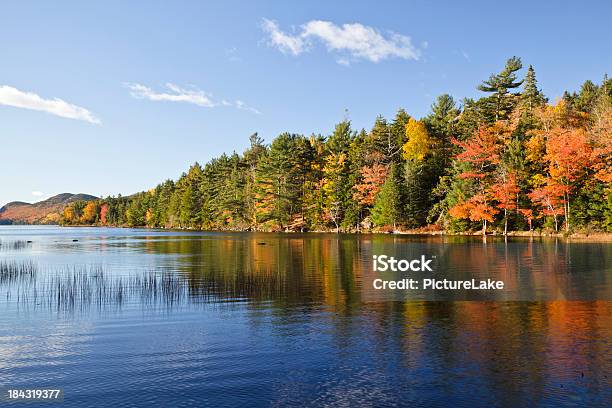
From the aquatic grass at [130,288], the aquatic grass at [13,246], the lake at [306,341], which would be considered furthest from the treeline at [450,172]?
the aquatic grass at [13,246]

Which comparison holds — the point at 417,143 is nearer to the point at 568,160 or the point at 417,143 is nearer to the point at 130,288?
the point at 568,160

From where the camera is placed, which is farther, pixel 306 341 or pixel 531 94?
pixel 531 94

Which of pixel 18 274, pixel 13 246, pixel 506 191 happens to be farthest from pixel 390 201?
pixel 18 274

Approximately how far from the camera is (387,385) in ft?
36.0

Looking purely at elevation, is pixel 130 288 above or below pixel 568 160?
below

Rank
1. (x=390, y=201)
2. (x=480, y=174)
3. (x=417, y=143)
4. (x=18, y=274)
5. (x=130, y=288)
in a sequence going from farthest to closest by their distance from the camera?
(x=417, y=143) → (x=390, y=201) → (x=480, y=174) → (x=18, y=274) → (x=130, y=288)

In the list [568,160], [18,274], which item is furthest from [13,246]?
[568,160]

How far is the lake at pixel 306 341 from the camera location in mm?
10609

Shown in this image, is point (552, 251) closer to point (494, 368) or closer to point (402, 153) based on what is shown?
point (494, 368)

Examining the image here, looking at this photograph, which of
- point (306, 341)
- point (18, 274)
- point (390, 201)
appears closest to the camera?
point (306, 341)

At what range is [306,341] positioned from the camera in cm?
1494

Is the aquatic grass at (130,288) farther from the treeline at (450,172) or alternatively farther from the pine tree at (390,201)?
the pine tree at (390,201)

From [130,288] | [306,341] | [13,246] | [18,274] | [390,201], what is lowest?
[306,341]

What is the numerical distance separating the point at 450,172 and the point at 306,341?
73.2 meters
